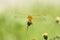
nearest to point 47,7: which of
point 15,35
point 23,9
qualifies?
point 23,9

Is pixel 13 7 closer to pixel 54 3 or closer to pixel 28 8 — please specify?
pixel 28 8

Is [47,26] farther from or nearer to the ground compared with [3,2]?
nearer to the ground

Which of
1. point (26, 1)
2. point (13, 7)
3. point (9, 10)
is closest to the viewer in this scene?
point (9, 10)

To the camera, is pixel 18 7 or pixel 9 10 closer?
pixel 9 10

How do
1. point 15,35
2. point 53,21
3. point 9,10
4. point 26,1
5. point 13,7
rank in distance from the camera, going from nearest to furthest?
point 15,35
point 53,21
point 9,10
point 13,7
point 26,1

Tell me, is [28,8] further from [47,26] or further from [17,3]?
[47,26]

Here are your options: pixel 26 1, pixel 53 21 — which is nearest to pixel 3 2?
pixel 26 1
